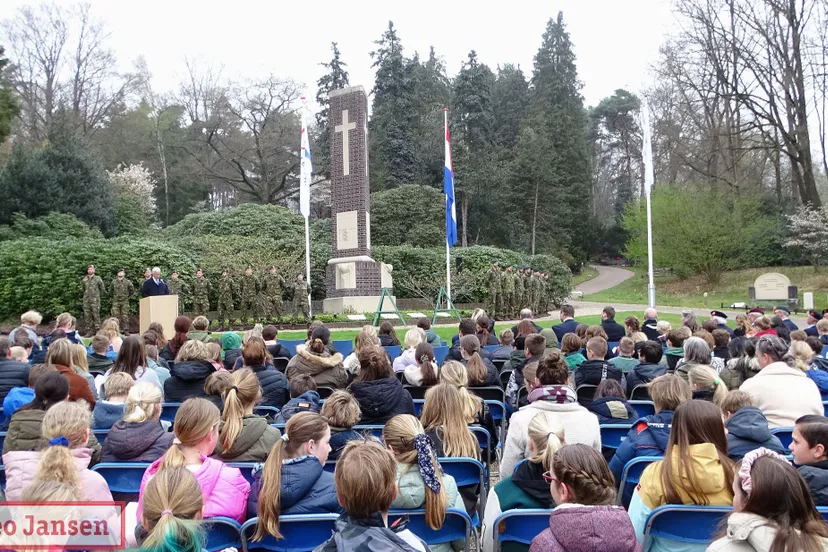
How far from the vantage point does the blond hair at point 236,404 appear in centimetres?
376

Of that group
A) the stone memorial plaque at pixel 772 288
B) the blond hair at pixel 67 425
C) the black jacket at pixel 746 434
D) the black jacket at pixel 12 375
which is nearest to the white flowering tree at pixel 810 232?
the stone memorial plaque at pixel 772 288

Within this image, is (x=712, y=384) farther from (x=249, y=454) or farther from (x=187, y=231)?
(x=187, y=231)

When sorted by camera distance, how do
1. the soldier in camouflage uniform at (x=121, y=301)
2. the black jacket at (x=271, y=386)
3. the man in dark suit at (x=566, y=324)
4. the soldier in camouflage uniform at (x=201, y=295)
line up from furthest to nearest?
the soldier in camouflage uniform at (x=201, y=295) < the soldier in camouflage uniform at (x=121, y=301) < the man in dark suit at (x=566, y=324) < the black jacket at (x=271, y=386)

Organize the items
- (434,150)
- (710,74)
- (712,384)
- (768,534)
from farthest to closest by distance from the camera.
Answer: (434,150) < (710,74) < (712,384) < (768,534)

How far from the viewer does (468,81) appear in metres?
42.0

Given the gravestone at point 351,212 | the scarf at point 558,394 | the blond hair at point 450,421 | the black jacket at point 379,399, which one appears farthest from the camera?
the gravestone at point 351,212

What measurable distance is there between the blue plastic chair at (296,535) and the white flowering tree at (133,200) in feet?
91.2

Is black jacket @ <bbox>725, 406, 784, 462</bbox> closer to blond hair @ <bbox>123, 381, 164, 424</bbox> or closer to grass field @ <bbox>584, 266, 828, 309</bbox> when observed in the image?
blond hair @ <bbox>123, 381, 164, 424</bbox>

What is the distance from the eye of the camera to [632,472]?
369 centimetres

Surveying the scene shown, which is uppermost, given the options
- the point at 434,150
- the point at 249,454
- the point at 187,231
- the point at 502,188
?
the point at 434,150

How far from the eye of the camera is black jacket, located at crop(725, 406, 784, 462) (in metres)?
3.61

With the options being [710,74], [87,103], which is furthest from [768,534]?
[87,103]

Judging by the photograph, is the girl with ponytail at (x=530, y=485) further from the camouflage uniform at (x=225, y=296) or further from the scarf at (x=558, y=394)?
the camouflage uniform at (x=225, y=296)

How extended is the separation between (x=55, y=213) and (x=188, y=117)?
2143 centimetres
